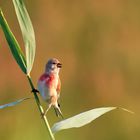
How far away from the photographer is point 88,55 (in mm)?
5172

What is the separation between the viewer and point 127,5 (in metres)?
5.80

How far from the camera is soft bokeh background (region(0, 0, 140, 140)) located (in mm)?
4621

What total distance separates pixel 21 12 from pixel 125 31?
173 inches

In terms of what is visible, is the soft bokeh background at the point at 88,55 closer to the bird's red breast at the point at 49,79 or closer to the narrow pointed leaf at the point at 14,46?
the bird's red breast at the point at 49,79

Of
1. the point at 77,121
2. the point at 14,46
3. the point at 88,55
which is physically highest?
the point at 14,46

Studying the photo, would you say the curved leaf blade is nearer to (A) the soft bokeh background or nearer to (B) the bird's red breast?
(B) the bird's red breast

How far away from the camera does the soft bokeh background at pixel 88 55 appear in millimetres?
4621

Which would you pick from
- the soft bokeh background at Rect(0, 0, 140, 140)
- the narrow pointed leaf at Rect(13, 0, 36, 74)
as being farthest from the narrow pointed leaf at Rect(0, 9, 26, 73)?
the soft bokeh background at Rect(0, 0, 140, 140)

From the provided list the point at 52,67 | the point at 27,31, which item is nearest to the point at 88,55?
the point at 52,67

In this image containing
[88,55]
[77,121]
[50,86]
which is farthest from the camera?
[88,55]

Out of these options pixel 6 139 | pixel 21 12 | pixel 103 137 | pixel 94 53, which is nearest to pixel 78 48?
pixel 94 53

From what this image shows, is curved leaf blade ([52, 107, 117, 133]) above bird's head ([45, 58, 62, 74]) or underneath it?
underneath

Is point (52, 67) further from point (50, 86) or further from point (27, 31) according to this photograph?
point (27, 31)

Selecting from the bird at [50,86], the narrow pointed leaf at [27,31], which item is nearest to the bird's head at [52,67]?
the bird at [50,86]
